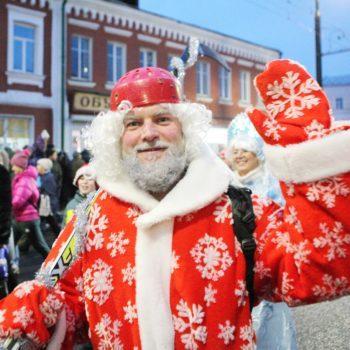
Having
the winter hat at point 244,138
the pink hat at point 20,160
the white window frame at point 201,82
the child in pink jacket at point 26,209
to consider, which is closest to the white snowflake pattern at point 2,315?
the winter hat at point 244,138

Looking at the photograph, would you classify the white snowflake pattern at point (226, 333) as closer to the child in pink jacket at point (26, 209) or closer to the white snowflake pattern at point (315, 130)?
the white snowflake pattern at point (315, 130)

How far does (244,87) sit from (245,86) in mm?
68

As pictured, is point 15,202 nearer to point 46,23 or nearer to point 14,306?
point 14,306

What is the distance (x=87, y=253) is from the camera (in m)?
1.81

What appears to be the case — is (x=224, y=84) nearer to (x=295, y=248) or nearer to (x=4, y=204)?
(x=4, y=204)

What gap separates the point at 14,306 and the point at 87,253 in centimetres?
Answer: 32

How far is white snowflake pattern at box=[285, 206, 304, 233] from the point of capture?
1.48 meters

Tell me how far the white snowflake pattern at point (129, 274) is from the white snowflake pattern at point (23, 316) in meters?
0.36

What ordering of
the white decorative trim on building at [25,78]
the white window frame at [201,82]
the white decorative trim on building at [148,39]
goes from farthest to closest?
the white window frame at [201,82] < the white decorative trim on building at [148,39] < the white decorative trim on building at [25,78]

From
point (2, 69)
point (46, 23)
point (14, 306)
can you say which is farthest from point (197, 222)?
point (46, 23)

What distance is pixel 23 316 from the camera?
1651mm

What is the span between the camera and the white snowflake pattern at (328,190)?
141 cm

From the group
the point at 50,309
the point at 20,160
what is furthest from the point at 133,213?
the point at 20,160

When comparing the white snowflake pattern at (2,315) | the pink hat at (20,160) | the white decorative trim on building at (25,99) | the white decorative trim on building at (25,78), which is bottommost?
the white snowflake pattern at (2,315)
